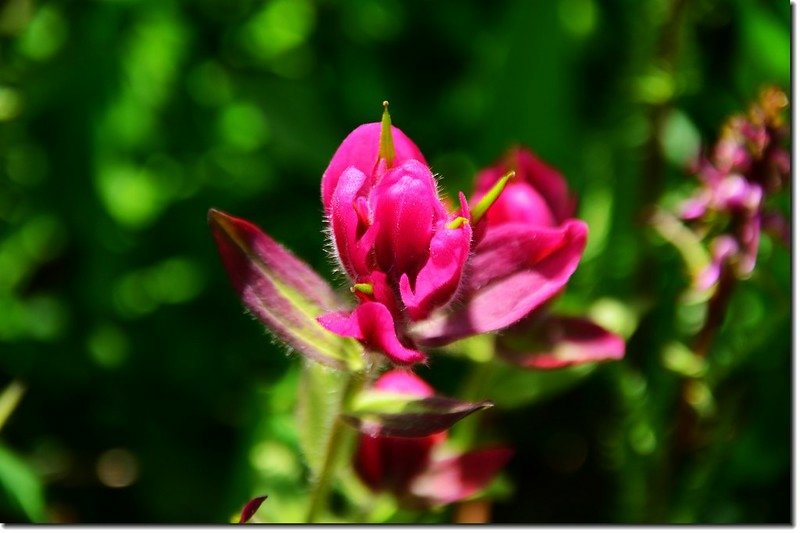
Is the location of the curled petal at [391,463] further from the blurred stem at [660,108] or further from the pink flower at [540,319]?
the blurred stem at [660,108]

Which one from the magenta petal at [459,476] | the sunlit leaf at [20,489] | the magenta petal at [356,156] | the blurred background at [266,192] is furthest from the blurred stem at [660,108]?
the sunlit leaf at [20,489]

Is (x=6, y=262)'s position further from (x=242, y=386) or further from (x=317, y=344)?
(x=317, y=344)

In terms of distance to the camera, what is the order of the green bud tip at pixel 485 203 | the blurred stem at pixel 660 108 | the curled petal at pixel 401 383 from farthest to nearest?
1. the blurred stem at pixel 660 108
2. the curled petal at pixel 401 383
3. the green bud tip at pixel 485 203

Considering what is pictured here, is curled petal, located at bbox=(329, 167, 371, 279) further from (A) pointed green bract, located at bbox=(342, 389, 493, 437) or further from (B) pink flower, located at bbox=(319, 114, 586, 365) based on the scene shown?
(A) pointed green bract, located at bbox=(342, 389, 493, 437)

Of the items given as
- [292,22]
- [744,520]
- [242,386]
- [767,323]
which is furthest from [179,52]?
[744,520]

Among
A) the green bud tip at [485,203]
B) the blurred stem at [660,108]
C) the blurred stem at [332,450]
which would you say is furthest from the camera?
the blurred stem at [660,108]

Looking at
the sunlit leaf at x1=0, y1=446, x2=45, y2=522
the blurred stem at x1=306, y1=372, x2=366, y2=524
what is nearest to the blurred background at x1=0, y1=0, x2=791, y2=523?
the sunlit leaf at x1=0, y1=446, x2=45, y2=522

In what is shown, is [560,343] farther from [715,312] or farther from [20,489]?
[20,489]
